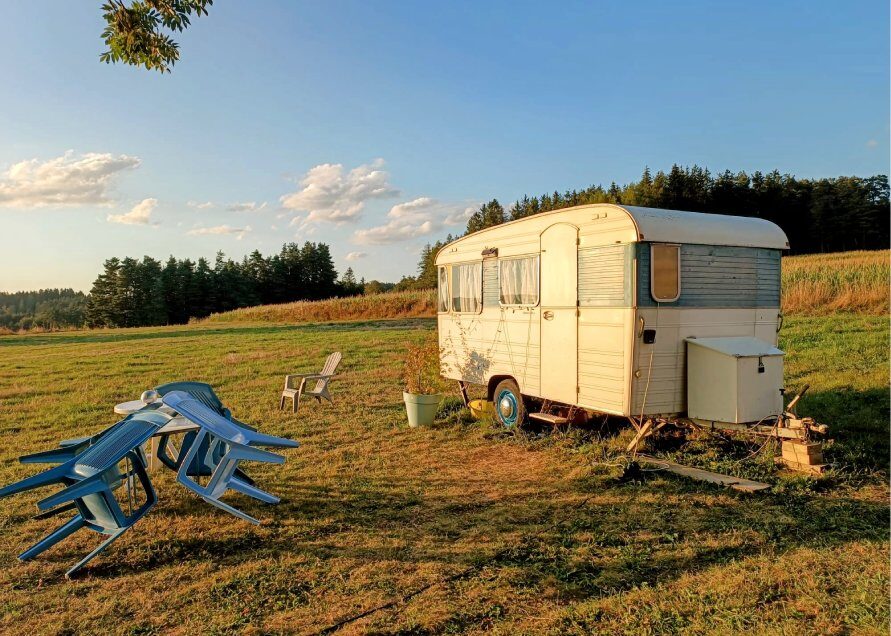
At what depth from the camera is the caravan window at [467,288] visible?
948 cm

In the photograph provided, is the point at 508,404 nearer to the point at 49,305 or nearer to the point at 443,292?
the point at 443,292

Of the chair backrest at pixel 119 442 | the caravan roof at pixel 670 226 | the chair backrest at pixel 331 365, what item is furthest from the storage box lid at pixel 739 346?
the chair backrest at pixel 331 365

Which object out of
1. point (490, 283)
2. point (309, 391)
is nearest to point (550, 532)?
point (490, 283)

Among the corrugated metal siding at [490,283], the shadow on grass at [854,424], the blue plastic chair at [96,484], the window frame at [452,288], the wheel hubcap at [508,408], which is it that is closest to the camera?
the blue plastic chair at [96,484]

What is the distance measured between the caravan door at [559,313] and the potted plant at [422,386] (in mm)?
1947

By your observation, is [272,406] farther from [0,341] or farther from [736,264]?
[0,341]

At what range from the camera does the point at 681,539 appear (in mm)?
4871

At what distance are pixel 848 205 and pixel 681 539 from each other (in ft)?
226

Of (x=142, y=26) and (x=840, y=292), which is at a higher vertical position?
(x=142, y=26)

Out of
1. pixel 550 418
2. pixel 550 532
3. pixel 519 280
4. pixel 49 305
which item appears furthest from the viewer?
pixel 49 305

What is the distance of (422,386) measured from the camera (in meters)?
9.66

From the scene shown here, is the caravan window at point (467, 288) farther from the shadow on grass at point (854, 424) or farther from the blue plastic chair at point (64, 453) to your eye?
the blue plastic chair at point (64, 453)

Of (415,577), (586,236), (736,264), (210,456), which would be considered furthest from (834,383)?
(210,456)

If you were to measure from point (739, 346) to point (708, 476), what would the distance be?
153 centimetres
